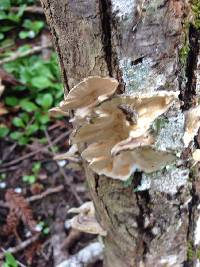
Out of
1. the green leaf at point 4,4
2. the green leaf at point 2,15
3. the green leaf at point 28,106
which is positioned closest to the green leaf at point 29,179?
the green leaf at point 28,106

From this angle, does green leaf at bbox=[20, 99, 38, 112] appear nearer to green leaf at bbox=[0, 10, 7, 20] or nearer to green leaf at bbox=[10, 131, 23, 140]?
green leaf at bbox=[10, 131, 23, 140]

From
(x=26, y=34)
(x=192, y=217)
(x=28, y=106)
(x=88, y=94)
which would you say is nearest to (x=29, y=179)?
(x=28, y=106)

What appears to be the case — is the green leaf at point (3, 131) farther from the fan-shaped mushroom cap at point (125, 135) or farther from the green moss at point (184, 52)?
the green moss at point (184, 52)

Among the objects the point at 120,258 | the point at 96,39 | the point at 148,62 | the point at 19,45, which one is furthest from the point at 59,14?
the point at 19,45

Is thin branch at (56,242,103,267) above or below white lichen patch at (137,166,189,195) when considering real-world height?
below

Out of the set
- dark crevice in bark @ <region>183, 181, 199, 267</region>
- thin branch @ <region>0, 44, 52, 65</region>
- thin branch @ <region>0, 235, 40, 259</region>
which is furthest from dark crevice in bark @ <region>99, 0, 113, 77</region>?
thin branch @ <region>0, 44, 52, 65</region>

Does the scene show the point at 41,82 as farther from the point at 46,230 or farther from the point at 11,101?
the point at 46,230

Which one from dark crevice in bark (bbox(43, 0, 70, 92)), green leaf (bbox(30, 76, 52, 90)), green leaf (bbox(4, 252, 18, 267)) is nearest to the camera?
dark crevice in bark (bbox(43, 0, 70, 92))
